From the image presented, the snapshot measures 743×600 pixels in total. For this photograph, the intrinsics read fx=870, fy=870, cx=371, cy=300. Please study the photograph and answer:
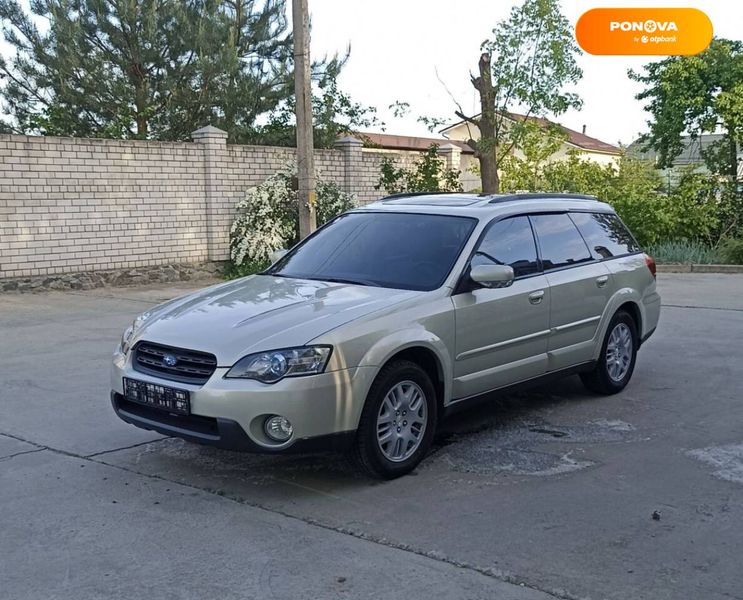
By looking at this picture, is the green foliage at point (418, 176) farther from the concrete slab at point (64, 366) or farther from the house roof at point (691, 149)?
the concrete slab at point (64, 366)

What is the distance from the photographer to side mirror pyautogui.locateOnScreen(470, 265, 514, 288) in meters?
5.61

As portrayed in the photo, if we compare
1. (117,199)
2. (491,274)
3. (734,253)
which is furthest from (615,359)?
(734,253)

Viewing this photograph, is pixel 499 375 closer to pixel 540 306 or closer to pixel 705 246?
pixel 540 306

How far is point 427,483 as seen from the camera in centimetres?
517

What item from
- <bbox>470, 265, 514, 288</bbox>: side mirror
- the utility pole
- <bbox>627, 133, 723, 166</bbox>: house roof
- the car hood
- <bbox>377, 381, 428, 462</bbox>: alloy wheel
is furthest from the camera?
<bbox>627, 133, 723, 166</bbox>: house roof

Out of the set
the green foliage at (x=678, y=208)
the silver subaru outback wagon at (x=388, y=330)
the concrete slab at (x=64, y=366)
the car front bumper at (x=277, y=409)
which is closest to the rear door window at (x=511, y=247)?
the silver subaru outback wagon at (x=388, y=330)

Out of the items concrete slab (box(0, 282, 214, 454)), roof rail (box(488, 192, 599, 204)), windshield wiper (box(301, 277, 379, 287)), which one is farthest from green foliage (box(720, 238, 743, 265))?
windshield wiper (box(301, 277, 379, 287))

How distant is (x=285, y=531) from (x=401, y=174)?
16.5 meters

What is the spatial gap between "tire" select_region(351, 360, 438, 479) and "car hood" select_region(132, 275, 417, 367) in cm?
43

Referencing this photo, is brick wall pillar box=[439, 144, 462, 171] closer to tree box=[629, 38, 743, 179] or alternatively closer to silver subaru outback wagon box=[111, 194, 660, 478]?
tree box=[629, 38, 743, 179]

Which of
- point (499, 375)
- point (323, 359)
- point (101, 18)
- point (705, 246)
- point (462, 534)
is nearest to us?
point (462, 534)

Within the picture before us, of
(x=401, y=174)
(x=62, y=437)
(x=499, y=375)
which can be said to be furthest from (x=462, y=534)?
(x=401, y=174)

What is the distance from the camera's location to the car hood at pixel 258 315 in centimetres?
484

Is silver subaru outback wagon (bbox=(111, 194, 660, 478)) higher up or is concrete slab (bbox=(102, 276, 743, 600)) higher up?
silver subaru outback wagon (bbox=(111, 194, 660, 478))
